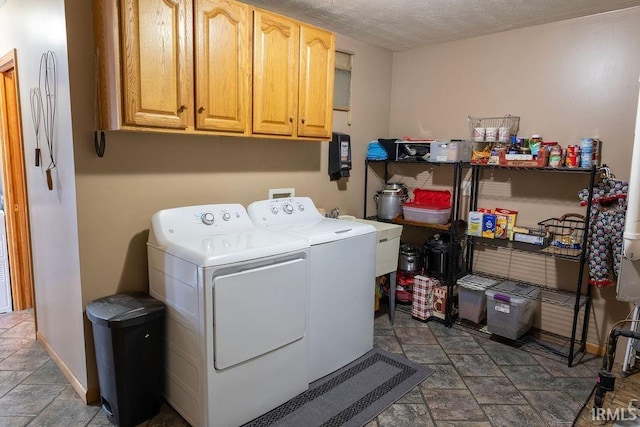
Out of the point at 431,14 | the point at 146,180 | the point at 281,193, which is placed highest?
the point at 431,14

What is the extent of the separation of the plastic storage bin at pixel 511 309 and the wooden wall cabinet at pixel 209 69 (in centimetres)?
186

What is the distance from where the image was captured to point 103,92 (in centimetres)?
208

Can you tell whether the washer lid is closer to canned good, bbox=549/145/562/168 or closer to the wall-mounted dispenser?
the wall-mounted dispenser

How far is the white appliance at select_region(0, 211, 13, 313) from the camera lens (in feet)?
11.1

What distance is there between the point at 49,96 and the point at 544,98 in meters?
3.35

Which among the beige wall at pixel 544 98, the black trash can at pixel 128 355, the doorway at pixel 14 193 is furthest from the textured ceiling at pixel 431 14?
the black trash can at pixel 128 355

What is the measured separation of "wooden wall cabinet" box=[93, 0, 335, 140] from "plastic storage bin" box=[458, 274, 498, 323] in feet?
5.76

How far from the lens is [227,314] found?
6.48 ft

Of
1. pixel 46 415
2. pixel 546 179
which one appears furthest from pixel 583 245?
pixel 46 415

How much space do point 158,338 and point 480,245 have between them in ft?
8.98

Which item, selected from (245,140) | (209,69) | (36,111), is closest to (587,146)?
(245,140)

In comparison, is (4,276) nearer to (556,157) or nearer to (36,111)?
(36,111)

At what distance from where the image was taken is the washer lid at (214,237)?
199 centimetres

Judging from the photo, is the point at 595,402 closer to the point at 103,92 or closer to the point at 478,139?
the point at 478,139
